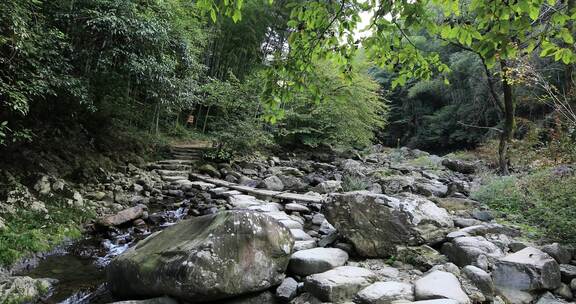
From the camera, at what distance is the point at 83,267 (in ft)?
14.2

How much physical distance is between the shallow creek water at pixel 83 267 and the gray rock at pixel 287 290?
5.60 ft

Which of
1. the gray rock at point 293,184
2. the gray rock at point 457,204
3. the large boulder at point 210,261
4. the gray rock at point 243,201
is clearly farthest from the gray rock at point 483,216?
the gray rock at point 293,184

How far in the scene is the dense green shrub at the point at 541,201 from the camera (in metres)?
3.89

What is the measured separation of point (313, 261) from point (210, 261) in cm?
104

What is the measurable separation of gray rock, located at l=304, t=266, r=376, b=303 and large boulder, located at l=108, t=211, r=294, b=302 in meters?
0.43

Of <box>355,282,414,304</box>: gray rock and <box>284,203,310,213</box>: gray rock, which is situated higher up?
<box>355,282,414,304</box>: gray rock

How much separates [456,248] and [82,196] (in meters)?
6.09

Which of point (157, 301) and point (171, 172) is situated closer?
point (157, 301)

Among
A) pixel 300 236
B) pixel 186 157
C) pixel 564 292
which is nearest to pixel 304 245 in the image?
pixel 300 236

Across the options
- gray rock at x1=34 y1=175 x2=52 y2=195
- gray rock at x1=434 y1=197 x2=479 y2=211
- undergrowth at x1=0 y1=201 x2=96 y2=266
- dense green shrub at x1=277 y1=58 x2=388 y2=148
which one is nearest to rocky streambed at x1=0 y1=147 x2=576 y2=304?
undergrowth at x1=0 y1=201 x2=96 y2=266

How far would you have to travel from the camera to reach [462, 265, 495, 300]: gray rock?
9.62 feet

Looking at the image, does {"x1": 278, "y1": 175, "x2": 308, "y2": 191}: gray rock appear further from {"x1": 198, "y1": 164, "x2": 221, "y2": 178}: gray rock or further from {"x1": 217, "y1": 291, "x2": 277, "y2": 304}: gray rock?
{"x1": 217, "y1": 291, "x2": 277, "y2": 304}: gray rock

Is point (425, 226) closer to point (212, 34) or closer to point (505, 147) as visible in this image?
point (505, 147)

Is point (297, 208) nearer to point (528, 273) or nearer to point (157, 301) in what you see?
point (157, 301)
